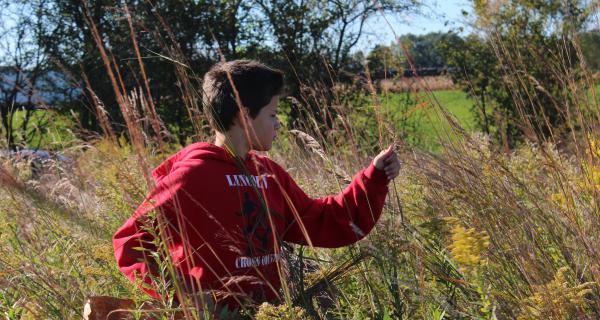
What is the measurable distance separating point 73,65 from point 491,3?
8.84 meters

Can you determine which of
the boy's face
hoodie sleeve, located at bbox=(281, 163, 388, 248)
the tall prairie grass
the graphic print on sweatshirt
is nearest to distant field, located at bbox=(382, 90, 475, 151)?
the tall prairie grass

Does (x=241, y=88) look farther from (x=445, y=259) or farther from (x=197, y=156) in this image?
(x=445, y=259)

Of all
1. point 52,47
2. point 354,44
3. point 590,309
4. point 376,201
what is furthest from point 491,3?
point 52,47

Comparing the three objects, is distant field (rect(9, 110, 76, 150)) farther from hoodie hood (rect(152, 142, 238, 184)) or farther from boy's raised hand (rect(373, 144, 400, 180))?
boy's raised hand (rect(373, 144, 400, 180))

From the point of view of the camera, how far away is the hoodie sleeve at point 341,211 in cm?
240

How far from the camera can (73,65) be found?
11.4 m

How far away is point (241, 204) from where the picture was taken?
92.7 inches

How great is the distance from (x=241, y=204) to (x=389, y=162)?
0.47 meters

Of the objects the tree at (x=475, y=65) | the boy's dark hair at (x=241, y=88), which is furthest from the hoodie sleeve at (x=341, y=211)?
the tree at (x=475, y=65)

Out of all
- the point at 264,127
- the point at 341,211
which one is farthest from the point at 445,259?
the point at 264,127

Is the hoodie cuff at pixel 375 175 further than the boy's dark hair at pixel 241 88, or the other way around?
the boy's dark hair at pixel 241 88

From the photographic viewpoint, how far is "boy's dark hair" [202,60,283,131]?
8.23 feet

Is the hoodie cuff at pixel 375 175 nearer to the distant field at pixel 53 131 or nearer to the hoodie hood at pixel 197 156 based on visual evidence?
the hoodie hood at pixel 197 156

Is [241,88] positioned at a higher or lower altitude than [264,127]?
higher
